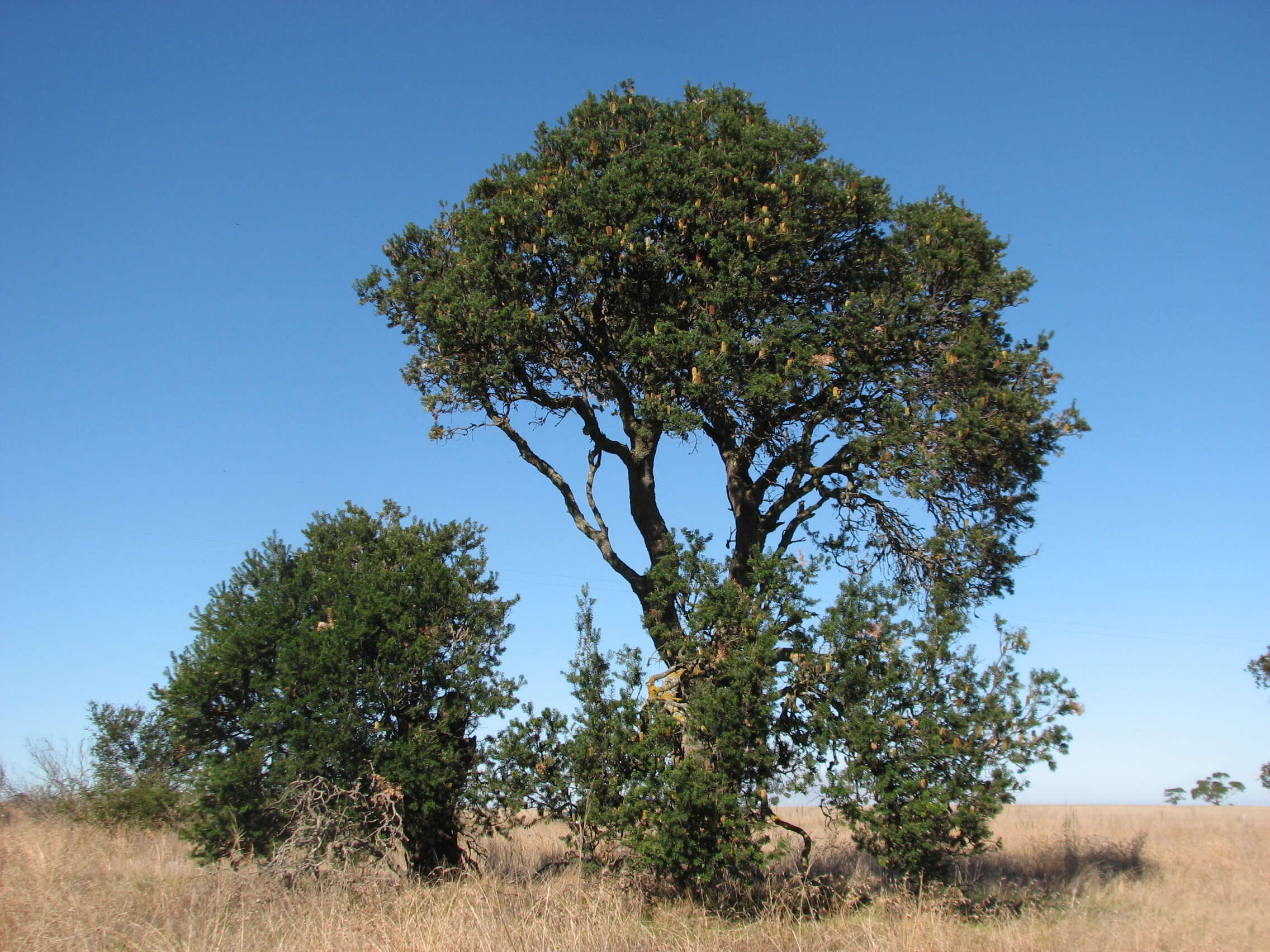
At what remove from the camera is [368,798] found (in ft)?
40.1

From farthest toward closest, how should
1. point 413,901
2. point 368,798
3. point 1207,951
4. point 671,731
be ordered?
1. point 368,798
2. point 671,731
3. point 413,901
4. point 1207,951

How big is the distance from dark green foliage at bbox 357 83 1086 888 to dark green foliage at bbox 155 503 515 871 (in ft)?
5.61

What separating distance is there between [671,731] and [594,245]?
6813 mm

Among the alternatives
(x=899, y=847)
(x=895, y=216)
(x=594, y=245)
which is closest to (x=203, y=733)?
(x=594, y=245)

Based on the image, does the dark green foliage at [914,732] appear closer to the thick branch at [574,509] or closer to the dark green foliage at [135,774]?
the thick branch at [574,509]

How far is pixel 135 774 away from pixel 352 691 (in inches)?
448

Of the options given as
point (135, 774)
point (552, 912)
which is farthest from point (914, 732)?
point (135, 774)

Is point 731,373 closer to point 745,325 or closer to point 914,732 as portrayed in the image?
point 745,325

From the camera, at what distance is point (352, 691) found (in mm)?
12547

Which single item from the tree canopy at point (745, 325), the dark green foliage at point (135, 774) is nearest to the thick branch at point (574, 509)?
the tree canopy at point (745, 325)

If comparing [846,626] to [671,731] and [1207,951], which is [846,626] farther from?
[1207,951]

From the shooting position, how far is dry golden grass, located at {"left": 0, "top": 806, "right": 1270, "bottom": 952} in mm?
8336

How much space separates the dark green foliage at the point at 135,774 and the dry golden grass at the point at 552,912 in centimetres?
160

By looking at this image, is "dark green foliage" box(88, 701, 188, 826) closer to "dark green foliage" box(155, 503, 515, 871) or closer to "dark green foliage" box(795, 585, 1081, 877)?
"dark green foliage" box(155, 503, 515, 871)
